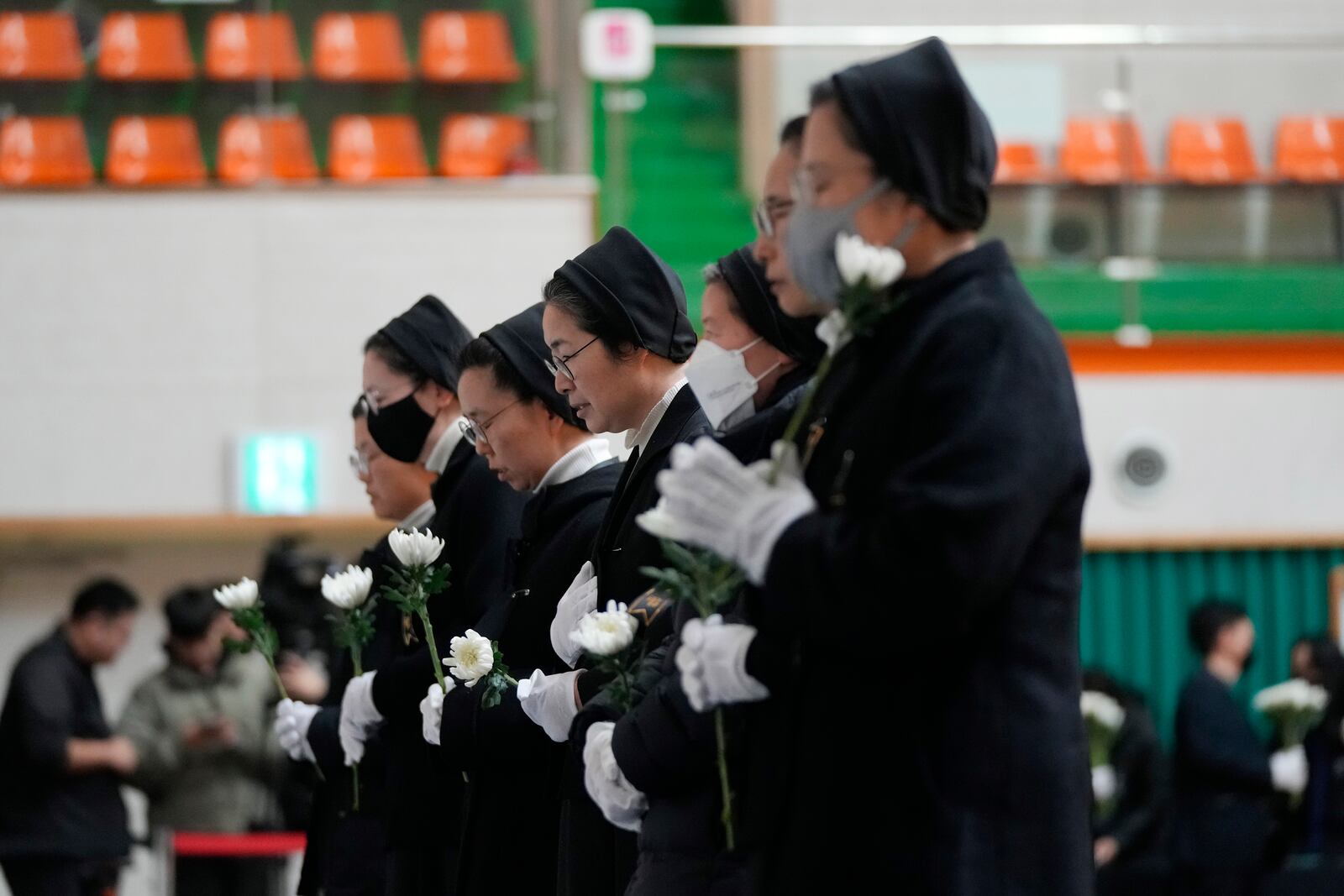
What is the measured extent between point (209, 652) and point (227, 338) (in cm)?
241

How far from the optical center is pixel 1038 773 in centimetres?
218

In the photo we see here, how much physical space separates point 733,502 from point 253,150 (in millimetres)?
7961

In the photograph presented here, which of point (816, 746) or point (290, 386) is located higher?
point (816, 746)

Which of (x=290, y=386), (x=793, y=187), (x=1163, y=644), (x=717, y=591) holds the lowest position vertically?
(x=1163, y=644)

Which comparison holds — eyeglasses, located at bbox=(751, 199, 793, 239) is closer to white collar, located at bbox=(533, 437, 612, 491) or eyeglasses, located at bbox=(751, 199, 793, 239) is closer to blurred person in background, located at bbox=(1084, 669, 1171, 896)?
white collar, located at bbox=(533, 437, 612, 491)

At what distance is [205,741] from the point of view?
7621 millimetres

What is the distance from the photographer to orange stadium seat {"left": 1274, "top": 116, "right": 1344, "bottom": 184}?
31.3 feet

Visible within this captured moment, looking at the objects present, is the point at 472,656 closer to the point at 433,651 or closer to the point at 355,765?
the point at 433,651

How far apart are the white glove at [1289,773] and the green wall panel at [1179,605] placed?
5.62ft

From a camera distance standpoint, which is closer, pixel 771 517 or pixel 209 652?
pixel 771 517

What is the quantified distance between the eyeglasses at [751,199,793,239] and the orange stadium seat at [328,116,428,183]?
24.2 feet

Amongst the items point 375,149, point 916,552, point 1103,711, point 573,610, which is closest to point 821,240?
point 916,552

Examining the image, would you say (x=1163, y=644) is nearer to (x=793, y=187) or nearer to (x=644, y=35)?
(x=644, y=35)

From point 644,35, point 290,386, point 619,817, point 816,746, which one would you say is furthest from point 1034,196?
point 816,746
